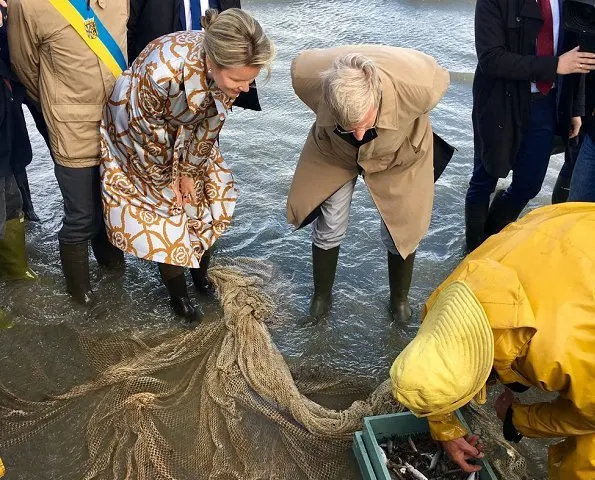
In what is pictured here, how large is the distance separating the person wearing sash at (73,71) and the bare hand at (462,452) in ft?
7.24

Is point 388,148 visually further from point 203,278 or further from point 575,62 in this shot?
point 203,278

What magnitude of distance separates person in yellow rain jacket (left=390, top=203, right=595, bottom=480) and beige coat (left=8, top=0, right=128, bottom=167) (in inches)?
80.8

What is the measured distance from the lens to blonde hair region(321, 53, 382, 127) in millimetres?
2623

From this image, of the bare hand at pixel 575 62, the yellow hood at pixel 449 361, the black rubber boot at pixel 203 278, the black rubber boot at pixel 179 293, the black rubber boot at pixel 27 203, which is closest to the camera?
the yellow hood at pixel 449 361

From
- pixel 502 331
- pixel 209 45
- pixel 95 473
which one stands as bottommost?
pixel 95 473

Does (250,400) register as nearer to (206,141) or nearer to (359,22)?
(206,141)

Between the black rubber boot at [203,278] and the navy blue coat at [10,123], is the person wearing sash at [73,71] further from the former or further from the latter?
the black rubber boot at [203,278]

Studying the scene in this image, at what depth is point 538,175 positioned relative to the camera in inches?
148

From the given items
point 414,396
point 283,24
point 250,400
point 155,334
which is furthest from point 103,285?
point 283,24

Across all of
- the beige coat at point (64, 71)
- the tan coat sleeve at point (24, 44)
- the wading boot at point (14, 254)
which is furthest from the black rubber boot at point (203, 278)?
the tan coat sleeve at point (24, 44)

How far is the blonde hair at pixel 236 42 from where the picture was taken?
2611 millimetres

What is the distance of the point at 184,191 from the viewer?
3.38m

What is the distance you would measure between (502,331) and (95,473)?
6.31 ft

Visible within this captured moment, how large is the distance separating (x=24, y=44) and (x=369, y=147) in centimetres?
175
